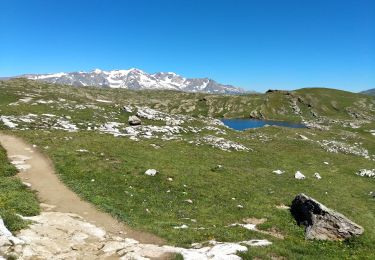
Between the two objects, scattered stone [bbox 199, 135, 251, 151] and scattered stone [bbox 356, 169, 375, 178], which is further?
scattered stone [bbox 199, 135, 251, 151]

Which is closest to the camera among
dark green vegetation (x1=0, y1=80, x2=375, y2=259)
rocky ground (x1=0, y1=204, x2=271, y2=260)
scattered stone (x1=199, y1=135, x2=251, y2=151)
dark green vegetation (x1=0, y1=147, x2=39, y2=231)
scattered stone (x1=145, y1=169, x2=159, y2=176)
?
rocky ground (x1=0, y1=204, x2=271, y2=260)

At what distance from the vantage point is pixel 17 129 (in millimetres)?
58000

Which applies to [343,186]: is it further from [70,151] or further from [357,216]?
[70,151]

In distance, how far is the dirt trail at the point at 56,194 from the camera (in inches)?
959

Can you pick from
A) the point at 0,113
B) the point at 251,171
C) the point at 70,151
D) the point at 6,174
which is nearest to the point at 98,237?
the point at 6,174

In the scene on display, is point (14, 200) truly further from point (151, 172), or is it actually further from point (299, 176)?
point (299, 176)

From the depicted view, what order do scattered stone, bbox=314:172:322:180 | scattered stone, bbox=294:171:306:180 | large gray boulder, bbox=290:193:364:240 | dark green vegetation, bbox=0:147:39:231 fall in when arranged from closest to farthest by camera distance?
dark green vegetation, bbox=0:147:39:231, large gray boulder, bbox=290:193:364:240, scattered stone, bbox=294:171:306:180, scattered stone, bbox=314:172:322:180

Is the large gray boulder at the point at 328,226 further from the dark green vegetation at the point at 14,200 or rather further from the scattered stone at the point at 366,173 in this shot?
the scattered stone at the point at 366,173

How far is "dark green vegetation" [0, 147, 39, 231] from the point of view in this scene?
20.6m

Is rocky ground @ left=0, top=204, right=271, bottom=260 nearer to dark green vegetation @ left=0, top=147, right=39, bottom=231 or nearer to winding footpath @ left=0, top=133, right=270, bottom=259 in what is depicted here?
winding footpath @ left=0, top=133, right=270, bottom=259

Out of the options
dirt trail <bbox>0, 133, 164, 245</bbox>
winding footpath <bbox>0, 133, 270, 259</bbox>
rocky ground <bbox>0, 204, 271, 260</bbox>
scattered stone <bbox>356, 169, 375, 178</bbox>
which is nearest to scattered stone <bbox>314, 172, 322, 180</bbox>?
scattered stone <bbox>356, 169, 375, 178</bbox>

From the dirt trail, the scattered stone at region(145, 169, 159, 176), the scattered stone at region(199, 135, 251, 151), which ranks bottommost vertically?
the dirt trail

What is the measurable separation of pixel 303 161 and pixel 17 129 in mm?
47477

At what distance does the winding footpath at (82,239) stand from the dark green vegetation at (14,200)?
0.71 m
